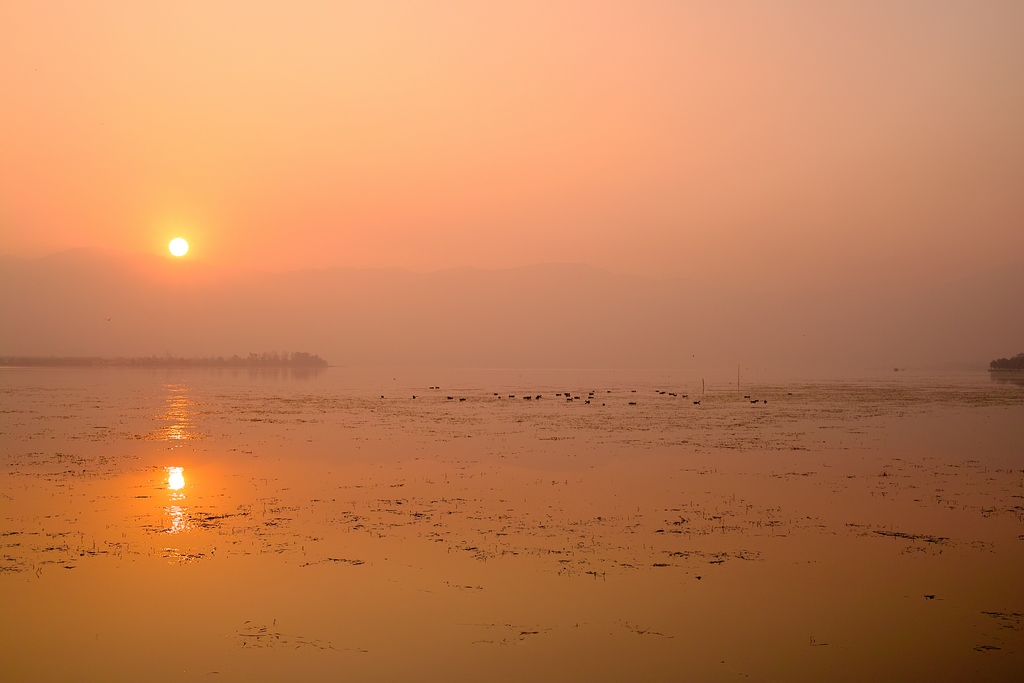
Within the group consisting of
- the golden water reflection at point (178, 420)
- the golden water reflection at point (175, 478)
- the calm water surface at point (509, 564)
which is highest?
the golden water reflection at point (178, 420)

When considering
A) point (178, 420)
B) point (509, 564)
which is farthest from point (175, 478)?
point (178, 420)

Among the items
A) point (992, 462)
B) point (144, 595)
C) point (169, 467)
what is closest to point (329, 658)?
point (144, 595)

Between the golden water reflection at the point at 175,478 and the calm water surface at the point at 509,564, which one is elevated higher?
the golden water reflection at the point at 175,478

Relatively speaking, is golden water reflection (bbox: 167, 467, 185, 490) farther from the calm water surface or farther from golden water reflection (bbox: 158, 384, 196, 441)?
golden water reflection (bbox: 158, 384, 196, 441)

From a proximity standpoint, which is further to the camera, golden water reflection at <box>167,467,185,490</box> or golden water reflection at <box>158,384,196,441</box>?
golden water reflection at <box>158,384,196,441</box>

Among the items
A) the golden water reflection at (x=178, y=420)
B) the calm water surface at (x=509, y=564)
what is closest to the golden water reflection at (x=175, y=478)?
the calm water surface at (x=509, y=564)

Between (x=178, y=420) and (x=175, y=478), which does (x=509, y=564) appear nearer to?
(x=175, y=478)

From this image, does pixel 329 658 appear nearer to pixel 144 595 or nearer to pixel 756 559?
pixel 144 595

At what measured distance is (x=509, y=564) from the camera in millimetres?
13188

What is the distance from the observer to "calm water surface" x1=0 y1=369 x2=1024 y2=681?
372 inches

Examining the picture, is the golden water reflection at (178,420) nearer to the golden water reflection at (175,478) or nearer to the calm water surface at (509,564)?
the calm water surface at (509,564)

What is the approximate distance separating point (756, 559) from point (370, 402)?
5000 cm

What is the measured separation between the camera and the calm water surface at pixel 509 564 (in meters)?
9.45

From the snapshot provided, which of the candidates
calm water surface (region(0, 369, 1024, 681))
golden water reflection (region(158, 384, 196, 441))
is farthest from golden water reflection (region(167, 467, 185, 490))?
golden water reflection (region(158, 384, 196, 441))
